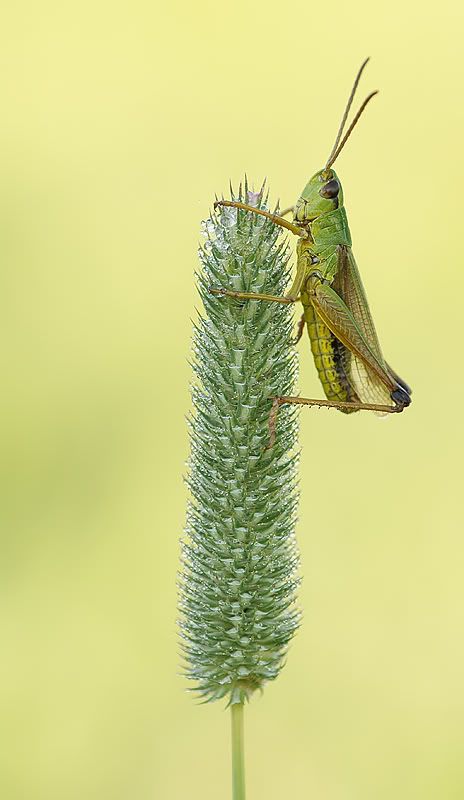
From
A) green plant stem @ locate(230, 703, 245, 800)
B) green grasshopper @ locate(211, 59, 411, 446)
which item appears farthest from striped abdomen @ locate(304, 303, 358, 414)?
green plant stem @ locate(230, 703, 245, 800)

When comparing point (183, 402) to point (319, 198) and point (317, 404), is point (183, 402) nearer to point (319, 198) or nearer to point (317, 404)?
point (319, 198)

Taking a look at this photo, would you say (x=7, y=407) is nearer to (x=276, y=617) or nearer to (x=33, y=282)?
(x=33, y=282)

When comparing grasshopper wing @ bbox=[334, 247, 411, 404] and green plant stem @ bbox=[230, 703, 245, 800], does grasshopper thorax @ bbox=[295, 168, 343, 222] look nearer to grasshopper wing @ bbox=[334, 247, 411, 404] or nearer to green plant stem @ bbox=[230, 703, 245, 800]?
grasshopper wing @ bbox=[334, 247, 411, 404]

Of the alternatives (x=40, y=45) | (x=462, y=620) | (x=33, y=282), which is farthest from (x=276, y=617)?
(x=40, y=45)

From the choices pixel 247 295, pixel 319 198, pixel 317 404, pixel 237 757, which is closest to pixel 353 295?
pixel 319 198

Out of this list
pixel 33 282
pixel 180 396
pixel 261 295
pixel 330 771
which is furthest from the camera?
pixel 33 282

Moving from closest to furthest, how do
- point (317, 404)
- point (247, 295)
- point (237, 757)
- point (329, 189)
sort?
point (237, 757)
point (247, 295)
point (317, 404)
point (329, 189)

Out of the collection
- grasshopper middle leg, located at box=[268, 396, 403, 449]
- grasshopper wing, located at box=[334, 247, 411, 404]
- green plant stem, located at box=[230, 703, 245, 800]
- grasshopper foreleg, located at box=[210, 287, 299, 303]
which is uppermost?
grasshopper wing, located at box=[334, 247, 411, 404]
